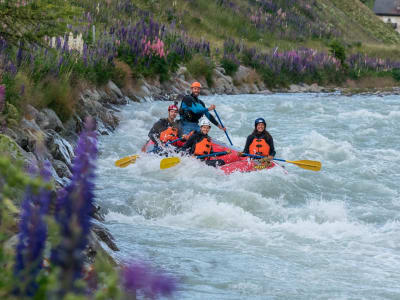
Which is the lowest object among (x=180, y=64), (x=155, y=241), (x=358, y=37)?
(x=155, y=241)

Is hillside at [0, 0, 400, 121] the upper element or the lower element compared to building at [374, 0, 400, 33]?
lower

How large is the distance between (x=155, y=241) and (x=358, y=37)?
1737 inches

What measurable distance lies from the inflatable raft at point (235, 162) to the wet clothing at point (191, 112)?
1.32 meters

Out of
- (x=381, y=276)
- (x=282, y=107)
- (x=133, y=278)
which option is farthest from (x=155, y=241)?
(x=282, y=107)

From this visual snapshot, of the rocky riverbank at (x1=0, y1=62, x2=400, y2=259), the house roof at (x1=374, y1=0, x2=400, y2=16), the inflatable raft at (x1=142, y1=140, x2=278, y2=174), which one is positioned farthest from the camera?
the house roof at (x1=374, y1=0, x2=400, y2=16)

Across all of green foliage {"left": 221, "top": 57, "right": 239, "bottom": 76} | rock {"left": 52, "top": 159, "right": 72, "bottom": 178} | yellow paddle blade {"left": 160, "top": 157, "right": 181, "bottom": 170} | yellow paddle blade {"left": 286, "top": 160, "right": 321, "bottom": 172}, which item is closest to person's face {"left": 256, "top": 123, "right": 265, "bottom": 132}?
yellow paddle blade {"left": 286, "top": 160, "right": 321, "bottom": 172}

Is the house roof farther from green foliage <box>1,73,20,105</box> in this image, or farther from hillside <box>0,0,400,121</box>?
green foliage <box>1,73,20,105</box>

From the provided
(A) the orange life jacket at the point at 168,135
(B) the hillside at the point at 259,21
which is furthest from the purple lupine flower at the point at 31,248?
(B) the hillside at the point at 259,21

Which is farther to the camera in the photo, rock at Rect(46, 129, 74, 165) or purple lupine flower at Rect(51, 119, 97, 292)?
rock at Rect(46, 129, 74, 165)

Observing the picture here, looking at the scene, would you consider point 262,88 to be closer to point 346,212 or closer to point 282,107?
point 282,107

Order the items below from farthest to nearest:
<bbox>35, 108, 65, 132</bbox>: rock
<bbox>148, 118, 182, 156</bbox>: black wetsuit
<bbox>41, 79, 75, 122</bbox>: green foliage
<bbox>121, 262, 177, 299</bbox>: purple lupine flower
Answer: <bbox>148, 118, 182, 156</bbox>: black wetsuit
<bbox>41, 79, 75, 122</bbox>: green foliage
<bbox>35, 108, 65, 132</bbox>: rock
<bbox>121, 262, 177, 299</bbox>: purple lupine flower

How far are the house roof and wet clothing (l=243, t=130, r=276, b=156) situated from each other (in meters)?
76.0

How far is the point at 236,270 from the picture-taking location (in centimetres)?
547

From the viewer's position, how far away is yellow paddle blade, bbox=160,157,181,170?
9.89m
